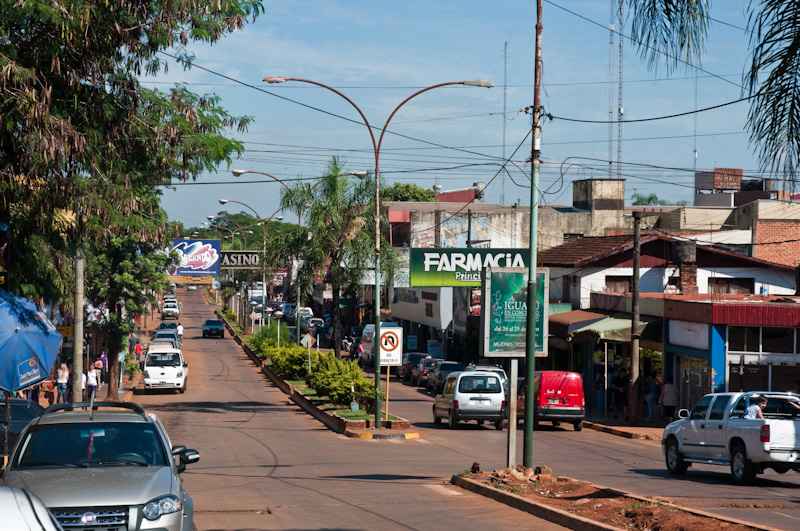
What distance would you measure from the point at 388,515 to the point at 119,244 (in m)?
28.8

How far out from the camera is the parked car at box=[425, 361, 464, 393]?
4543cm

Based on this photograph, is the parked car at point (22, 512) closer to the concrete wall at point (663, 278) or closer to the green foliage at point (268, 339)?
the concrete wall at point (663, 278)

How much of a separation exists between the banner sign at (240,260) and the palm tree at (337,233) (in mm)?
13549

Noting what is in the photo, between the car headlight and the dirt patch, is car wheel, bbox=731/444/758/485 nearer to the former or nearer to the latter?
the dirt patch

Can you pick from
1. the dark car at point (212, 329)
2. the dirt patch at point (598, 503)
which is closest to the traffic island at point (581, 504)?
the dirt patch at point (598, 503)

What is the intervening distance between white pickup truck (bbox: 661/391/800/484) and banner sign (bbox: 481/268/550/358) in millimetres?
4131

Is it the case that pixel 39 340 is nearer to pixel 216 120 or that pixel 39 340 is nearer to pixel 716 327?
pixel 216 120

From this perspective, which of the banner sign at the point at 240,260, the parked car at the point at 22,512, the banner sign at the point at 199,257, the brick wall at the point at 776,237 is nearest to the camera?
the parked car at the point at 22,512

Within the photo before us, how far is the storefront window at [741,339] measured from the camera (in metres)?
31.0

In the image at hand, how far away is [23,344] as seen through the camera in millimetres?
13102

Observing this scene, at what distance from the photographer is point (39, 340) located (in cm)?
1338

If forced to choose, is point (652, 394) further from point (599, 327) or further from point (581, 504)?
point (581, 504)

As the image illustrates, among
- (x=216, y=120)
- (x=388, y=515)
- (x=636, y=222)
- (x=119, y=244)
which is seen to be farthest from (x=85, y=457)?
(x=119, y=244)

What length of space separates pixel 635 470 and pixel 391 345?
36.0 feet
